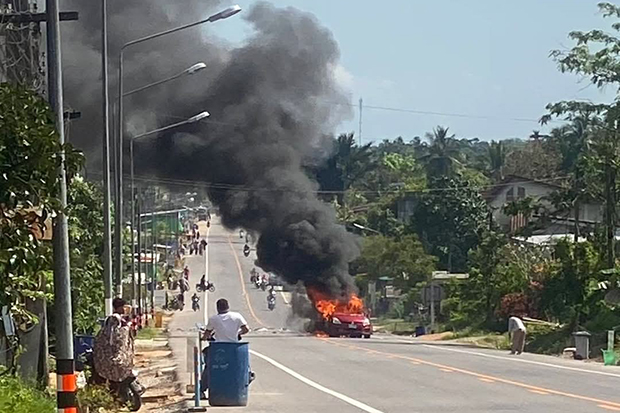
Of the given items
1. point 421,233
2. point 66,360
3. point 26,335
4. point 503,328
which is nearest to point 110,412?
point 26,335

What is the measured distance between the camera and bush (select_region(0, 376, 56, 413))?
42.7ft

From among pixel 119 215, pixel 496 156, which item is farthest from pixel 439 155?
pixel 119 215

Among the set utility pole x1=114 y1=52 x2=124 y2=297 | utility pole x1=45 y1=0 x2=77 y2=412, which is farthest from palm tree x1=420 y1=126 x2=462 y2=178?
utility pole x1=45 y1=0 x2=77 y2=412

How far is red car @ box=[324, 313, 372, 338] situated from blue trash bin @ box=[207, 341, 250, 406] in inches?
1404

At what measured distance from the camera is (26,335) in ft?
64.0

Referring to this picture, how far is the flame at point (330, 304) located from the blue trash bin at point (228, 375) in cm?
3451

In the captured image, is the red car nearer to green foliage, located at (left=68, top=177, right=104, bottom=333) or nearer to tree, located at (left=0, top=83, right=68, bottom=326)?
green foliage, located at (left=68, top=177, right=104, bottom=333)

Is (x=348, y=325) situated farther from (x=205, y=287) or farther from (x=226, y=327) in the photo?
(x=226, y=327)

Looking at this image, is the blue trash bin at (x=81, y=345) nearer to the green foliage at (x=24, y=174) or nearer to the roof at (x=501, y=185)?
the green foliage at (x=24, y=174)

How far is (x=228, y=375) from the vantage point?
1806cm

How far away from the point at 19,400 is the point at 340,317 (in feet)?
133

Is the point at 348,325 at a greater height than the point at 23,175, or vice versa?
the point at 23,175

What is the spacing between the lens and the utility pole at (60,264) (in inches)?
456

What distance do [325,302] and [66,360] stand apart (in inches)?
1662
